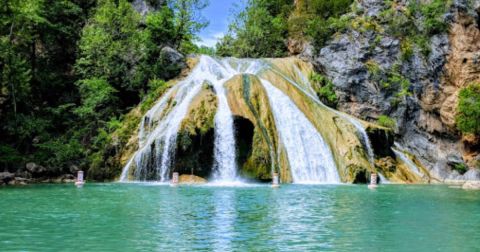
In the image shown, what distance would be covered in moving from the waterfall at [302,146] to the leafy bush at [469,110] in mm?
14347

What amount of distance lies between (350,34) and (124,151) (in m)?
24.2

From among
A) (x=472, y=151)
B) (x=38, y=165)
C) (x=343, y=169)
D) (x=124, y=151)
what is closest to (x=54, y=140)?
(x=38, y=165)

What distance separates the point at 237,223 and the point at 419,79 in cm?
3707

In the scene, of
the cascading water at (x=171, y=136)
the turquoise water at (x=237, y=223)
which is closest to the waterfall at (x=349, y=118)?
the cascading water at (x=171, y=136)

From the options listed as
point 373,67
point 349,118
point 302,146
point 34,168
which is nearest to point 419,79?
point 373,67

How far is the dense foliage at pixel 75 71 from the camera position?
131ft

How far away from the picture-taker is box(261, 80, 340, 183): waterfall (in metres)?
36.1

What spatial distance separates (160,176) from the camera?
35.1m

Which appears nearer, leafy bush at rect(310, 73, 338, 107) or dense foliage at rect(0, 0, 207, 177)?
dense foliage at rect(0, 0, 207, 177)

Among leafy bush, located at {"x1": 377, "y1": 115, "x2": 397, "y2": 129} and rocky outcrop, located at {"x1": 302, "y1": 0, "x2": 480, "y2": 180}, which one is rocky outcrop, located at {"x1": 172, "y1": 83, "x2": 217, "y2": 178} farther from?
leafy bush, located at {"x1": 377, "y1": 115, "x2": 397, "y2": 129}

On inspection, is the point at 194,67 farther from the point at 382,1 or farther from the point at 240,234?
the point at 240,234

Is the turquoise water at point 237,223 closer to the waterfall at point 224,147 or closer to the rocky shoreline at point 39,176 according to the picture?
the waterfall at point 224,147

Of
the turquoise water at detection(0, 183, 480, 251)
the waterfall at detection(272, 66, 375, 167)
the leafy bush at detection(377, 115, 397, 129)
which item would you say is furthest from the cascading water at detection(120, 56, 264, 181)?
the leafy bush at detection(377, 115, 397, 129)

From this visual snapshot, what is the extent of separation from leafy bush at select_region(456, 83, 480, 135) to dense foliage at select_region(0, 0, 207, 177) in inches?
954
